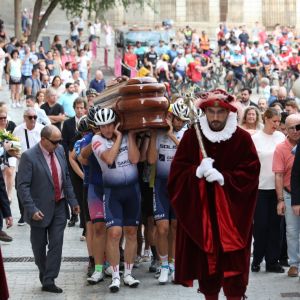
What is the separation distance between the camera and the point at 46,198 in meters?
11.6

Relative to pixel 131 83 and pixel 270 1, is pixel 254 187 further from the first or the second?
pixel 270 1

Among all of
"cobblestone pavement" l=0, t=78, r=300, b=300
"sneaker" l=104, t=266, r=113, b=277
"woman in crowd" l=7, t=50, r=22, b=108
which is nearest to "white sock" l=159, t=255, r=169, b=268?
"cobblestone pavement" l=0, t=78, r=300, b=300

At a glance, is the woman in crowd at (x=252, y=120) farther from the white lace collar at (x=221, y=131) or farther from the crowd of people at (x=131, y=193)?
the white lace collar at (x=221, y=131)

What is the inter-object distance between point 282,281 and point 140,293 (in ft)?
5.18

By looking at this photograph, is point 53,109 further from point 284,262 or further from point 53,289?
point 53,289

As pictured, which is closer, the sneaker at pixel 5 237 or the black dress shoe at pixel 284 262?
the black dress shoe at pixel 284 262

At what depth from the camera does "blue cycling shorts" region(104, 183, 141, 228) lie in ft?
38.0

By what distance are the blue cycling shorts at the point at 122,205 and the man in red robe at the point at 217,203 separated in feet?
6.18

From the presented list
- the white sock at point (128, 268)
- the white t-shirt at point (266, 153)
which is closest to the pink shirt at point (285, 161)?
the white t-shirt at point (266, 153)

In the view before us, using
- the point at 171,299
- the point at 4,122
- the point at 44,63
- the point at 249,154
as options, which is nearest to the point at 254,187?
the point at 249,154

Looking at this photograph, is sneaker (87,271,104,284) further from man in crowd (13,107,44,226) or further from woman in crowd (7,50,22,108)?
woman in crowd (7,50,22,108)

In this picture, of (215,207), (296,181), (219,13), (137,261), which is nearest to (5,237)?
(137,261)

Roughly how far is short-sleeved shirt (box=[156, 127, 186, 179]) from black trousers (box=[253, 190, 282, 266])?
1148 millimetres

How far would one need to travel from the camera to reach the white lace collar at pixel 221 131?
963 centimetres
